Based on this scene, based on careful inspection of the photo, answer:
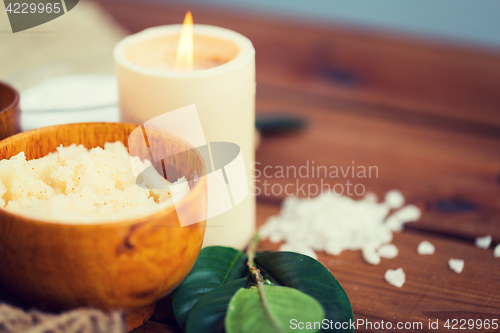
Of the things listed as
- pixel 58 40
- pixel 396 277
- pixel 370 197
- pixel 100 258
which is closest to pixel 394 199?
pixel 370 197

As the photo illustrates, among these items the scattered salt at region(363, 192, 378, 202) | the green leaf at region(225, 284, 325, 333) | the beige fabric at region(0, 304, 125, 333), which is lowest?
the scattered salt at region(363, 192, 378, 202)

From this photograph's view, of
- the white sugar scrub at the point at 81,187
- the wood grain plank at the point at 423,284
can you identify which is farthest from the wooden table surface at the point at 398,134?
the white sugar scrub at the point at 81,187

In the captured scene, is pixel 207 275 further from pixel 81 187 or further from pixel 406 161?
pixel 406 161

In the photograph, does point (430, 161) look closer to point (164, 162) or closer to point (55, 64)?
point (164, 162)

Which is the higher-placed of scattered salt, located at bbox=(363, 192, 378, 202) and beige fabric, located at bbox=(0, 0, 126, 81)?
beige fabric, located at bbox=(0, 0, 126, 81)

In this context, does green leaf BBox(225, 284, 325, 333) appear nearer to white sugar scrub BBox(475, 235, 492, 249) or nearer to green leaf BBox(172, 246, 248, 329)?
green leaf BBox(172, 246, 248, 329)

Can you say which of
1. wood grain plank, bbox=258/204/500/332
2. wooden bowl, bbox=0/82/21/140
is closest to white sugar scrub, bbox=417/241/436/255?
wood grain plank, bbox=258/204/500/332
